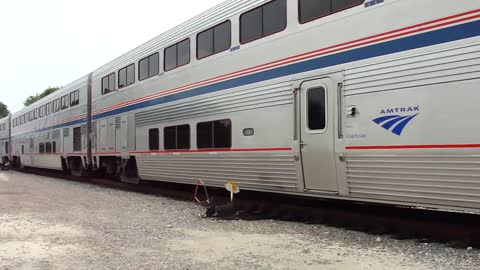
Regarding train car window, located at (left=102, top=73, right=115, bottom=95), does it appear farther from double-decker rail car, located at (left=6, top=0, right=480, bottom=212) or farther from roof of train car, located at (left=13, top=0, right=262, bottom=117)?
double-decker rail car, located at (left=6, top=0, right=480, bottom=212)

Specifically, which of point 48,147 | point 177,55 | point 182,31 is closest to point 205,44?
point 182,31

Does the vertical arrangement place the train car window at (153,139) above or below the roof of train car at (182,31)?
below

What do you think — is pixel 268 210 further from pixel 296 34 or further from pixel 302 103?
pixel 296 34

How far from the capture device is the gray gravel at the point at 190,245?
564 cm

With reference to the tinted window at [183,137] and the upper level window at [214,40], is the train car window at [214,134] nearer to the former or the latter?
the tinted window at [183,137]

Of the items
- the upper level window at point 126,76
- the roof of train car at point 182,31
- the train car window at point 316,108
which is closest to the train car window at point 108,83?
the roof of train car at point 182,31

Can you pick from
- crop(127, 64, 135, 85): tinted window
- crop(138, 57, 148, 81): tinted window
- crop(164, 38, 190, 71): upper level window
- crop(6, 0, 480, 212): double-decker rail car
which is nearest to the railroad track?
crop(6, 0, 480, 212): double-decker rail car

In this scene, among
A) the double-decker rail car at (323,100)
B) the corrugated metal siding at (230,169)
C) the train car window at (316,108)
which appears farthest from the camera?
the corrugated metal siding at (230,169)

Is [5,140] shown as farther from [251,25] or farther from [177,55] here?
[251,25]

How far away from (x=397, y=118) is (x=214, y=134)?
469 cm

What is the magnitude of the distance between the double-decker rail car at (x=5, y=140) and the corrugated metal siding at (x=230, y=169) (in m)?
28.5

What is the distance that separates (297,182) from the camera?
8125 millimetres

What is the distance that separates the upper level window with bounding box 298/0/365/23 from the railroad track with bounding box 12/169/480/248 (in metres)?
3.22

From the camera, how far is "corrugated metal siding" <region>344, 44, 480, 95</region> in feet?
18.5
